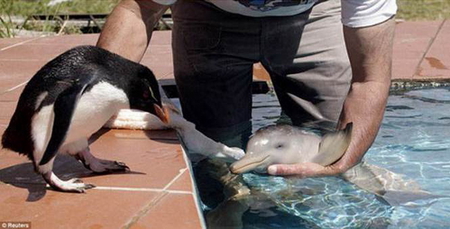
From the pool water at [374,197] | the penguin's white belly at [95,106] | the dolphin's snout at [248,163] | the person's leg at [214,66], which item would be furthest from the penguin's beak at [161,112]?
the person's leg at [214,66]

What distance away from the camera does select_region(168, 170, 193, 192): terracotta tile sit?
2.76 meters

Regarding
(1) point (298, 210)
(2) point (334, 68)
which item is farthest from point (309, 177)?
(2) point (334, 68)

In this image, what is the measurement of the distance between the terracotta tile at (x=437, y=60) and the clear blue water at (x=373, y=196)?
0.43 m

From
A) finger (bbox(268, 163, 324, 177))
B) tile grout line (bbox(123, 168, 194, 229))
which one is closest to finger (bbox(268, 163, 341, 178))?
finger (bbox(268, 163, 324, 177))

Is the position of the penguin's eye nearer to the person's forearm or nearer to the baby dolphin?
the baby dolphin

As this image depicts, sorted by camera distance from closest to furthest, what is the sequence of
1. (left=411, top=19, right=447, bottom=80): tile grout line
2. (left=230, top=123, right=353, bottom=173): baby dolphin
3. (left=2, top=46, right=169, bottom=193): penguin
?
(left=2, top=46, right=169, bottom=193): penguin < (left=230, top=123, right=353, bottom=173): baby dolphin < (left=411, top=19, right=447, bottom=80): tile grout line

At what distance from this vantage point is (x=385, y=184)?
3564 millimetres

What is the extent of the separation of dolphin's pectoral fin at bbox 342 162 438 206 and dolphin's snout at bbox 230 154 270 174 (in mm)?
455

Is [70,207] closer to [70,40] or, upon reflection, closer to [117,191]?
[117,191]

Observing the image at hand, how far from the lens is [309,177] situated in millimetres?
3225

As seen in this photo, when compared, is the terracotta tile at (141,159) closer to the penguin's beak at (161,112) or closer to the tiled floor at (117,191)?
the tiled floor at (117,191)

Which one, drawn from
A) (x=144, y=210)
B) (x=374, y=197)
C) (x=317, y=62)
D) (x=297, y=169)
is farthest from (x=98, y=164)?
(x=317, y=62)

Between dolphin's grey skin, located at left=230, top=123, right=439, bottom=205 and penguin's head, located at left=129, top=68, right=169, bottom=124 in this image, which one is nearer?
penguin's head, located at left=129, top=68, right=169, bottom=124

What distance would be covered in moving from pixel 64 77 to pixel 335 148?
105 centimetres
